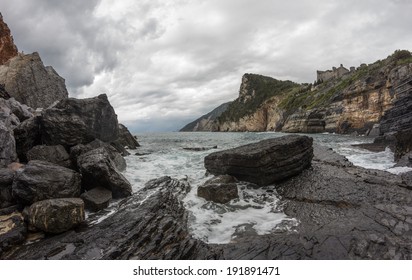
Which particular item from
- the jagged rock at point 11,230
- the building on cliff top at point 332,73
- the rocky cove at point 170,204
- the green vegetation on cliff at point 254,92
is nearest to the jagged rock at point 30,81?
the rocky cove at point 170,204

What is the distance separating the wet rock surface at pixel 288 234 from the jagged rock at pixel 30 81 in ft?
97.0

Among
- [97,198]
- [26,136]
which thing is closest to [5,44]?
[26,136]

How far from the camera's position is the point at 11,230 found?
6.49 metres

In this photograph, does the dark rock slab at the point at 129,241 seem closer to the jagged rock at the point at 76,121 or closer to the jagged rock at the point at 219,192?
the jagged rock at the point at 219,192

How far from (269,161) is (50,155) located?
10559 millimetres

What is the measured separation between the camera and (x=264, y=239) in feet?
20.6

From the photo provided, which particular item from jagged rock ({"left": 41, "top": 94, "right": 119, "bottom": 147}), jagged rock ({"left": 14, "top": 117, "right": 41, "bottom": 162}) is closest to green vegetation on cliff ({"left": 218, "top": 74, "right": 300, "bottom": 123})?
jagged rock ({"left": 41, "top": 94, "right": 119, "bottom": 147})

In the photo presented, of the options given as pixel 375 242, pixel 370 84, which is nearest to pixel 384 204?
pixel 375 242

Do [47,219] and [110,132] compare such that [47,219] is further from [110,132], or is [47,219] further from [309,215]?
[110,132]

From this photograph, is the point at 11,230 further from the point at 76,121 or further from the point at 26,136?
the point at 76,121

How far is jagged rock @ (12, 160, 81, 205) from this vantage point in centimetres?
760

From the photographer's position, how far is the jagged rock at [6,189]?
25.3 feet

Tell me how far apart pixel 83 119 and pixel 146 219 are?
1020 cm

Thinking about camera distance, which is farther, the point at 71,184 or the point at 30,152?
the point at 30,152
